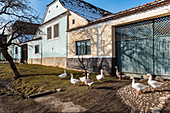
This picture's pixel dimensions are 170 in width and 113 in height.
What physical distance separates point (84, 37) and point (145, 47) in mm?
5306

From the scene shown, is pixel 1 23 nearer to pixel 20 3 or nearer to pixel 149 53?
pixel 20 3

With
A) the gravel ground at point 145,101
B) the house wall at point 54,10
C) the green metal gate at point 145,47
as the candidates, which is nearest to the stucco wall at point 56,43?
the house wall at point 54,10

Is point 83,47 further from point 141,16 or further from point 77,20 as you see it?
point 141,16

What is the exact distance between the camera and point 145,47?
7.42m

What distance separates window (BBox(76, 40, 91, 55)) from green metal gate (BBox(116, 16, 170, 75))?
9.23 ft

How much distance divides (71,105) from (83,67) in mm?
6992

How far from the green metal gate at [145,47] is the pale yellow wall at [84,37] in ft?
6.46

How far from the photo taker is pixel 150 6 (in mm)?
6879

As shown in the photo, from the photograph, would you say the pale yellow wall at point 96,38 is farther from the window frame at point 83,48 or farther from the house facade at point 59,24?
the house facade at point 59,24

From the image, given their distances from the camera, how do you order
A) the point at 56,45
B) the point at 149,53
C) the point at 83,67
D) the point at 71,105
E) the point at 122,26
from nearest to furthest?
the point at 71,105 < the point at 149,53 < the point at 122,26 < the point at 83,67 < the point at 56,45

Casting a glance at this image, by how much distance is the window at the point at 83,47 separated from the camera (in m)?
10.7

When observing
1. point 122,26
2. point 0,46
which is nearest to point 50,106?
point 122,26

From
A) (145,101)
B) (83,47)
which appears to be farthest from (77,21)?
(145,101)

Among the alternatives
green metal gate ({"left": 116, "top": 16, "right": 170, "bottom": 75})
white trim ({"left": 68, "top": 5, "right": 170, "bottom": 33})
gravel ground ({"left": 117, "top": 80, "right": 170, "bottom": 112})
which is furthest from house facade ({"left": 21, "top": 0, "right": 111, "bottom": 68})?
gravel ground ({"left": 117, "top": 80, "right": 170, "bottom": 112})
